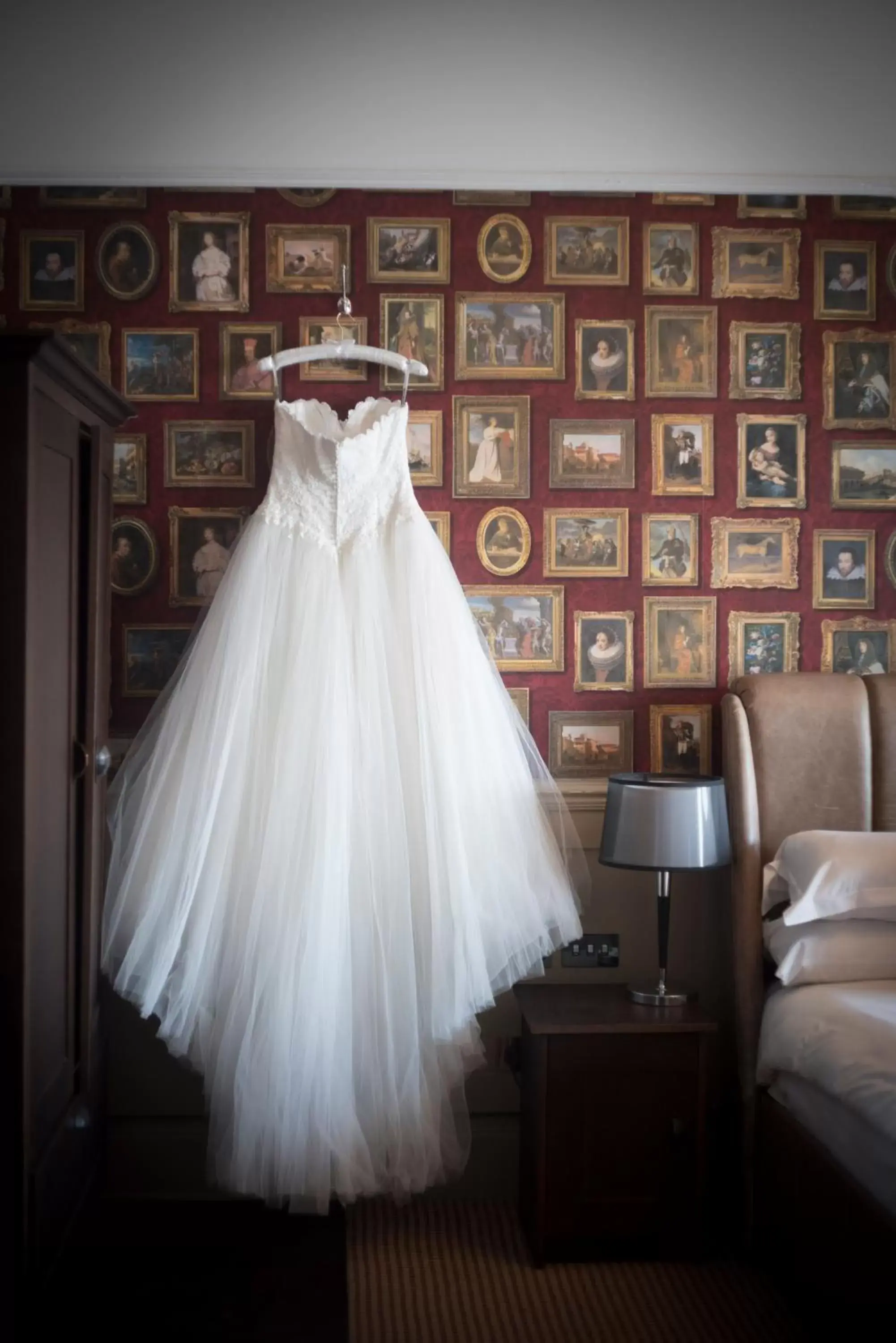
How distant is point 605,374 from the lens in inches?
114

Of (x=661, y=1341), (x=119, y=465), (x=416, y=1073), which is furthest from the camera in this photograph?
(x=119, y=465)

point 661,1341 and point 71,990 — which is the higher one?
point 71,990

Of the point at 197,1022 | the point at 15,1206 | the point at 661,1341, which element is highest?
the point at 197,1022

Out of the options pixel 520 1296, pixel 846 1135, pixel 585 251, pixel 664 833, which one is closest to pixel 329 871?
pixel 664 833

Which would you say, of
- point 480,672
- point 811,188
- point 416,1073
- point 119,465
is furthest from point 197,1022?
point 811,188

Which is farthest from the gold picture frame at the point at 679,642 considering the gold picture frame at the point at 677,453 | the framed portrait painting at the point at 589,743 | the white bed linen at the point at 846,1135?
the white bed linen at the point at 846,1135

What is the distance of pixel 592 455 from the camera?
2.90m

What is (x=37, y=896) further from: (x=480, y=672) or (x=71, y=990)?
(x=480, y=672)

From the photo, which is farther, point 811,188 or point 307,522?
point 811,188

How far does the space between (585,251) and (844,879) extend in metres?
1.65

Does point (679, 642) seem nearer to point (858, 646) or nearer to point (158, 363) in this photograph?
point (858, 646)

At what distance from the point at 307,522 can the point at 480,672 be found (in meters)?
0.53

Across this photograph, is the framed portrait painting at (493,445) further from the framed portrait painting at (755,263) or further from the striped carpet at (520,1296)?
the striped carpet at (520,1296)

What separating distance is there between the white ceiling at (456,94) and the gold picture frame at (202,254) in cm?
8
